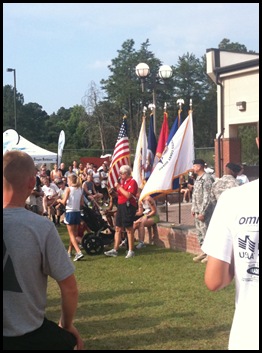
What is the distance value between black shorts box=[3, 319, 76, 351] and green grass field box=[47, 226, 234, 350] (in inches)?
111

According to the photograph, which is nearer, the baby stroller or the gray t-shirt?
the gray t-shirt

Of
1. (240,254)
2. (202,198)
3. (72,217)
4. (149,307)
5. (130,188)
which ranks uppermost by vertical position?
(240,254)

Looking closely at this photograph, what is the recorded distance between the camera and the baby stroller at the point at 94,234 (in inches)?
444

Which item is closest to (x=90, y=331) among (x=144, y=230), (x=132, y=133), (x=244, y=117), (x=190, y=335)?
(x=190, y=335)

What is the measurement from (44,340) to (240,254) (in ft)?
3.62

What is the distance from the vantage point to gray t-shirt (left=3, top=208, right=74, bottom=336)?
8.96 ft

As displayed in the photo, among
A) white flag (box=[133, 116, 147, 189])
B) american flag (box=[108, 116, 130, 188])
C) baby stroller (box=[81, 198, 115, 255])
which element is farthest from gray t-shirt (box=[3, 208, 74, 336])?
white flag (box=[133, 116, 147, 189])

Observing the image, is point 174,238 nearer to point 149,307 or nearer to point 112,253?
point 112,253

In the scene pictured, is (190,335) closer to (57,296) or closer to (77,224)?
(57,296)

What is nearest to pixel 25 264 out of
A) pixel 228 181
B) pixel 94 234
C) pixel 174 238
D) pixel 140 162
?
pixel 228 181

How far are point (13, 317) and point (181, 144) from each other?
30.2ft

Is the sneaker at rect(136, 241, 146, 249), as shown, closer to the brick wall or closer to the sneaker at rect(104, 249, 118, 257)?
the brick wall

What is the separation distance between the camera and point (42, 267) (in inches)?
112

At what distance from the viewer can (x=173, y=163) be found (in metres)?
11.5
